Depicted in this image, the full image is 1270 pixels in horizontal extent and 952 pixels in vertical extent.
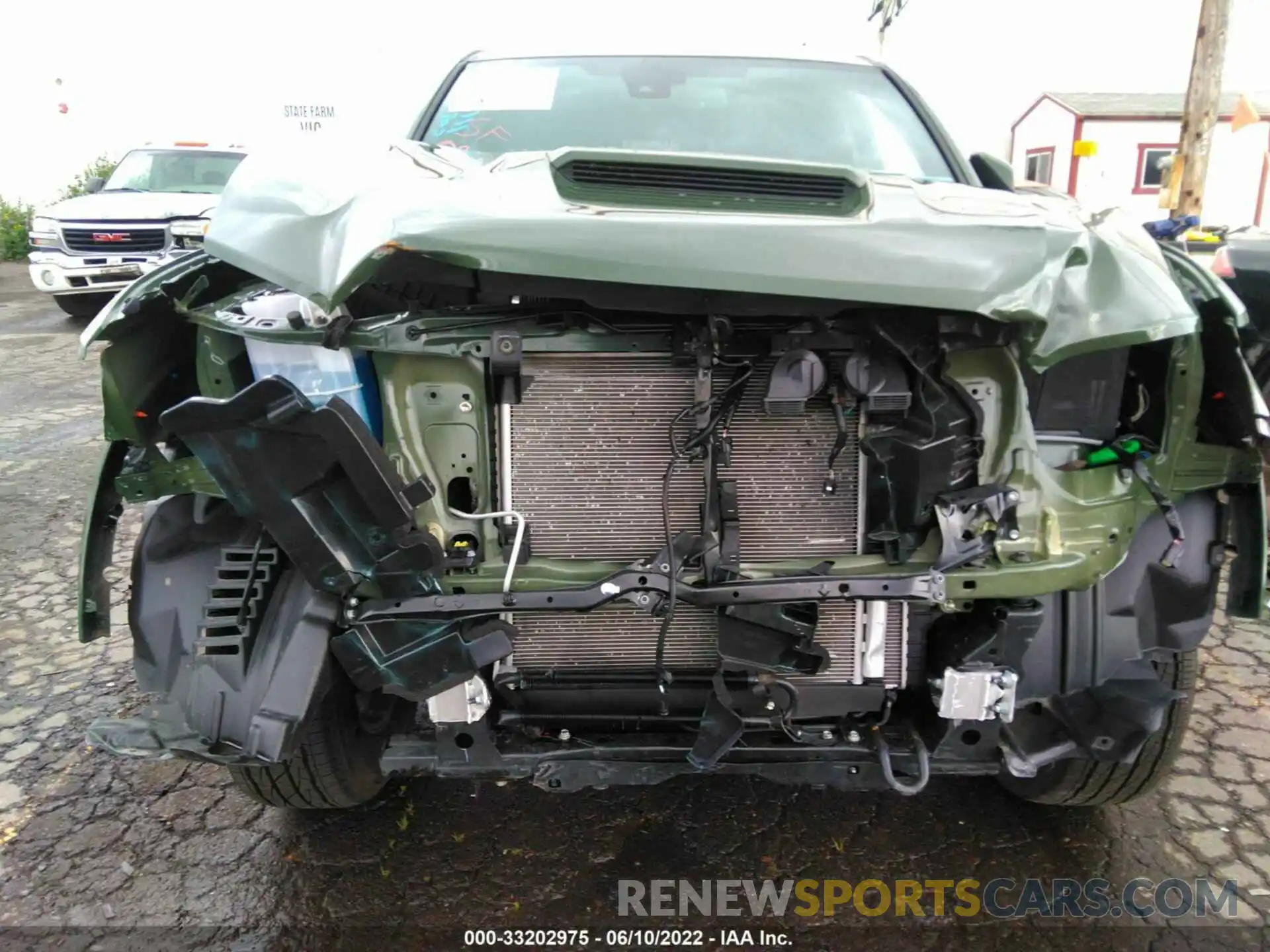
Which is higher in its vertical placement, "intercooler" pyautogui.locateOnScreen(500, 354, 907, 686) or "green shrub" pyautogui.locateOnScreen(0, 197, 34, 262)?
"intercooler" pyautogui.locateOnScreen(500, 354, 907, 686)

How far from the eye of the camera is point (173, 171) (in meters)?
10.9

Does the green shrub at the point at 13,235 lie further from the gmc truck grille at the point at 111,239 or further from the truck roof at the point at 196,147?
the gmc truck grille at the point at 111,239

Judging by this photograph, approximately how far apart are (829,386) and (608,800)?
1474 mm

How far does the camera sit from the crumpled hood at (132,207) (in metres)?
9.76

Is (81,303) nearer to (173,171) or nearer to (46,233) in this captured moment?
(46,233)

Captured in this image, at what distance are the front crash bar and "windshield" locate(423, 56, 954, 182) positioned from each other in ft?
4.78

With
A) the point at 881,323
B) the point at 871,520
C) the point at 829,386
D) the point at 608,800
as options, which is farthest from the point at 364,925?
the point at 881,323

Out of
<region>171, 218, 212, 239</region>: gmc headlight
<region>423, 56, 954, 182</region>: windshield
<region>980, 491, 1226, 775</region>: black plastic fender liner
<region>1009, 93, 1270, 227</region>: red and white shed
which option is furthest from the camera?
<region>1009, 93, 1270, 227</region>: red and white shed

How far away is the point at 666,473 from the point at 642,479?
0.06 meters

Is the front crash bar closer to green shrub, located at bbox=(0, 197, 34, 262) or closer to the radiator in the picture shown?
the radiator

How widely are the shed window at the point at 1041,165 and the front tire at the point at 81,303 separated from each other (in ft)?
61.1

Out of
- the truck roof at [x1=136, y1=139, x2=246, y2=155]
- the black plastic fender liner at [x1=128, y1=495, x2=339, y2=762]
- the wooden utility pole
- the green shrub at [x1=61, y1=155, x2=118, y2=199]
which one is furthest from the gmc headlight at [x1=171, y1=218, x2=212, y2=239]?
the wooden utility pole

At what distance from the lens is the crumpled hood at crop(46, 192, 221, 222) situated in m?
9.76

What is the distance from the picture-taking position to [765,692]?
6.64ft
